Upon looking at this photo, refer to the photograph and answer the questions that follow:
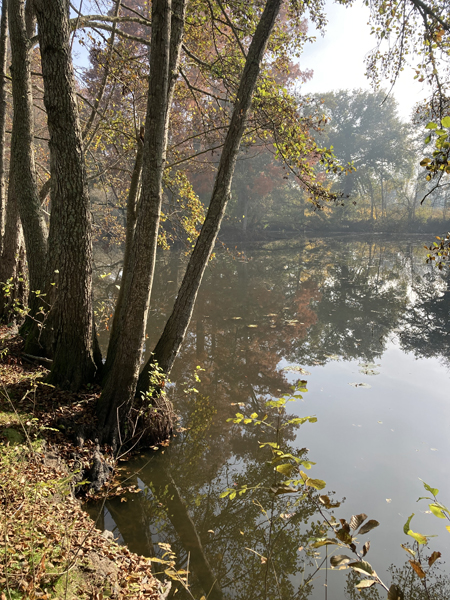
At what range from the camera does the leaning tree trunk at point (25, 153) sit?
4977mm

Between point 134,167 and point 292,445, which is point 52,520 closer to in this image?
point 292,445

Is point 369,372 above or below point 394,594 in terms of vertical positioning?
below

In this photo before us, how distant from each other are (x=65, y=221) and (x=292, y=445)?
407 cm

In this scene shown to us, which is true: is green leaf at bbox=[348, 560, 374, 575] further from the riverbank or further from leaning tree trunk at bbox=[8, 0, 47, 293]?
leaning tree trunk at bbox=[8, 0, 47, 293]

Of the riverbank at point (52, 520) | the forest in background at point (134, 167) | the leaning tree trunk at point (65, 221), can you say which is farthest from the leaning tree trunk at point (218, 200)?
the riverbank at point (52, 520)

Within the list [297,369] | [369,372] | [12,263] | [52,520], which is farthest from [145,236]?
[369,372]

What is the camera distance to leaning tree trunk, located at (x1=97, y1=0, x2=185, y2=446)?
384cm

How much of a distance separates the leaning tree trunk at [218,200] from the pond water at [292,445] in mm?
645

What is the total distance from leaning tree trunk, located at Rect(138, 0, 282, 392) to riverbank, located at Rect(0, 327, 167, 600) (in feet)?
3.60

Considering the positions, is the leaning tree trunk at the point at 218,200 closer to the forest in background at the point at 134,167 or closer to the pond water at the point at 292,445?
the forest in background at the point at 134,167

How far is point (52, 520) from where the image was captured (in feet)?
8.20

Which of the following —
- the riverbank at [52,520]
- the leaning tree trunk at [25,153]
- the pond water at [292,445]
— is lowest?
the pond water at [292,445]

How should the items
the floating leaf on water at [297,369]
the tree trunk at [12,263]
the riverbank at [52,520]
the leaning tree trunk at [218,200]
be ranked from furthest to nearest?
1. the floating leaf on water at [297,369]
2. the tree trunk at [12,263]
3. the leaning tree trunk at [218,200]
4. the riverbank at [52,520]

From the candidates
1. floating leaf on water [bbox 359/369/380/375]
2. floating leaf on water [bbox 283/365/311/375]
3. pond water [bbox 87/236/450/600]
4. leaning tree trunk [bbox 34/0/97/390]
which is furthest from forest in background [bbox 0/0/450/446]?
floating leaf on water [bbox 359/369/380/375]
